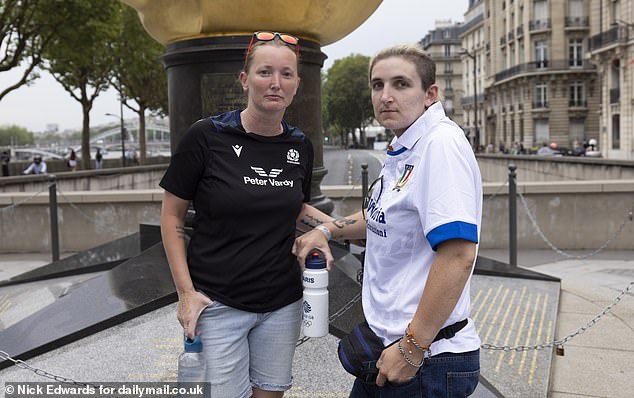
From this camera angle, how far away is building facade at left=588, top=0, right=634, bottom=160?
4091cm

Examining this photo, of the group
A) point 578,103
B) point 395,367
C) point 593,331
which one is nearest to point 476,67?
point 578,103

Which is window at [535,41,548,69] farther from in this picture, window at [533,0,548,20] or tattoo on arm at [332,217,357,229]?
tattoo on arm at [332,217,357,229]

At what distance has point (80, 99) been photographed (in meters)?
37.9

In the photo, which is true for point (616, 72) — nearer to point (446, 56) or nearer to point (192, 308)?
point (192, 308)

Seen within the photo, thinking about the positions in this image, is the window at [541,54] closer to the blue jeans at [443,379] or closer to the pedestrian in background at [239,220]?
the pedestrian in background at [239,220]

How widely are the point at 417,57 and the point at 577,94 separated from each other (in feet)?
208

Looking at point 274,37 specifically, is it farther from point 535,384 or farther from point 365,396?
point 535,384

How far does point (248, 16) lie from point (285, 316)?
3355 millimetres

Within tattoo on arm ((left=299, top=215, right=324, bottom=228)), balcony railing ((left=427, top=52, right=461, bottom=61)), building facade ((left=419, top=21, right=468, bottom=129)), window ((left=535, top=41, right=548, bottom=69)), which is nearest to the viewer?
tattoo on arm ((left=299, top=215, right=324, bottom=228))

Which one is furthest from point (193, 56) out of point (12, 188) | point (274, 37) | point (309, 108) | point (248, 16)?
point (12, 188)

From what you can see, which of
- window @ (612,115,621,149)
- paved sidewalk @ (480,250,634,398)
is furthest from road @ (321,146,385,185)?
window @ (612,115,621,149)

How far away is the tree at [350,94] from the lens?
308ft

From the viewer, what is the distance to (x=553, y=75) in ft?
197

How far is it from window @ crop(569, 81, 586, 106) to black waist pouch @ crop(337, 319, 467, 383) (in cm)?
6329
